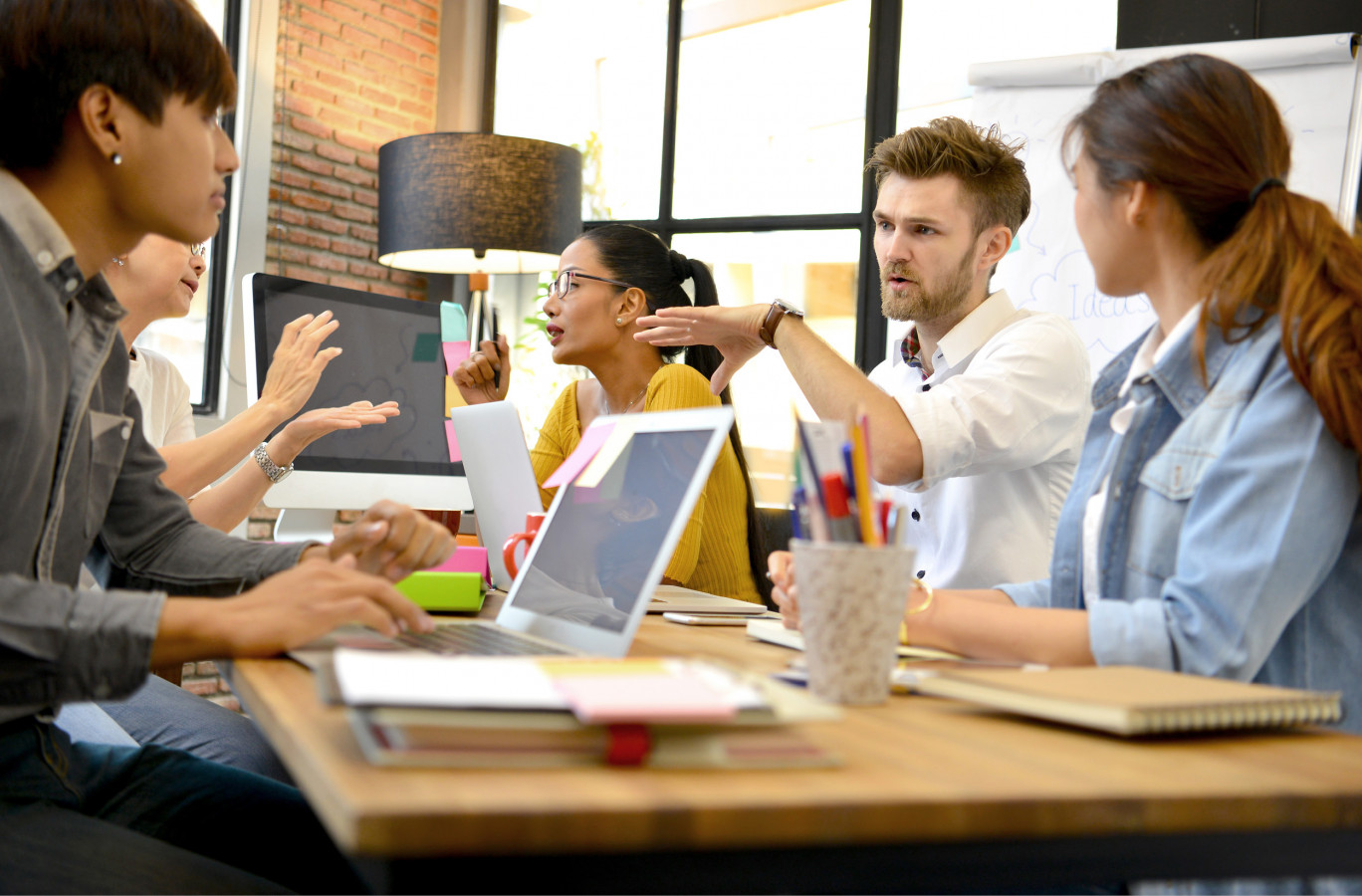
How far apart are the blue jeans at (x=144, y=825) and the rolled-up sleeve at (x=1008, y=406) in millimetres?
1032

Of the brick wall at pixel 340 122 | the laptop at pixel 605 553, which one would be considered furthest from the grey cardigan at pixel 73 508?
the brick wall at pixel 340 122

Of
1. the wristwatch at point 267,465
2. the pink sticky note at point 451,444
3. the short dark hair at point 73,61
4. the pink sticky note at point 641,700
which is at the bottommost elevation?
the pink sticky note at point 641,700

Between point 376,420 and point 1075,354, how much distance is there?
1.37 meters

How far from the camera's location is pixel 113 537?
49.4 inches

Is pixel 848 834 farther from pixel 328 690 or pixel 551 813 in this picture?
pixel 328 690

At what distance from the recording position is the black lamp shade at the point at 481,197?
3717 millimetres

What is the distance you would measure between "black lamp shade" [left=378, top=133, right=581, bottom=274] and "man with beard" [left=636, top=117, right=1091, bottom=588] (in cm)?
186

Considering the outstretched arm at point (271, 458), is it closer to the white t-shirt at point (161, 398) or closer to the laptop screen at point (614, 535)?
the white t-shirt at point (161, 398)

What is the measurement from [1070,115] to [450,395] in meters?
1.68

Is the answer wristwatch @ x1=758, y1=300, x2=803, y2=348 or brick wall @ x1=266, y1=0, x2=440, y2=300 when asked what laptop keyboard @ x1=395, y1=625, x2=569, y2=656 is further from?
brick wall @ x1=266, y1=0, x2=440, y2=300

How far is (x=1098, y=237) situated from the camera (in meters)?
1.24

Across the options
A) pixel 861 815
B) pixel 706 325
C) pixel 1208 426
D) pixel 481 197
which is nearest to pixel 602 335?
pixel 706 325

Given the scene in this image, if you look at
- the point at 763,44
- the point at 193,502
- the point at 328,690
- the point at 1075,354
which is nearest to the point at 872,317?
the point at 763,44

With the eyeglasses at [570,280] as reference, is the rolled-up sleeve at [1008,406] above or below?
below
